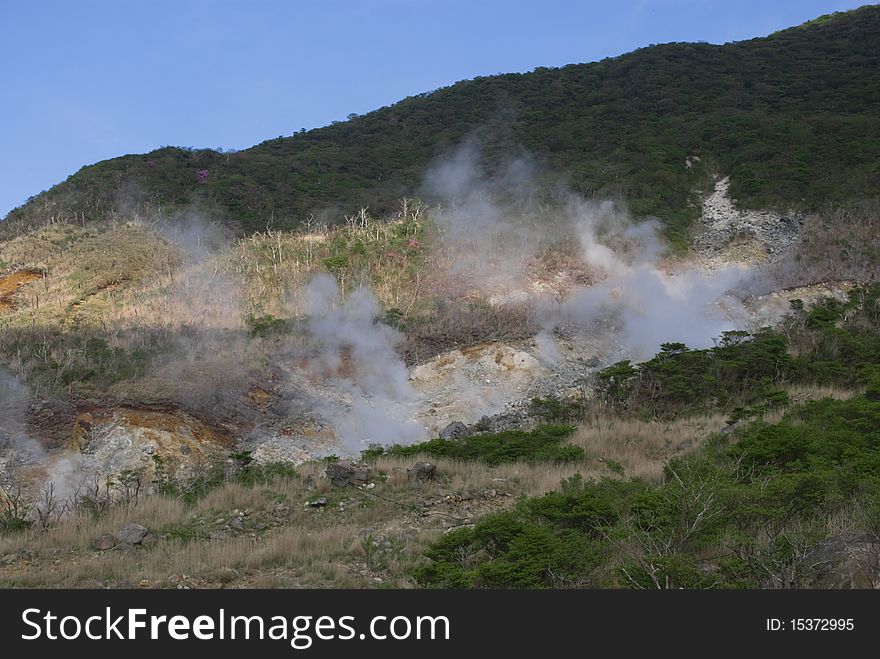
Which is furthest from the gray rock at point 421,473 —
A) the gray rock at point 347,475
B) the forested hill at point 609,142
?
the forested hill at point 609,142

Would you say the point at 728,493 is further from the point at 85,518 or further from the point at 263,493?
the point at 85,518

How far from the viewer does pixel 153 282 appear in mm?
23969

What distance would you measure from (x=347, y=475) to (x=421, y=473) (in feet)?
3.54

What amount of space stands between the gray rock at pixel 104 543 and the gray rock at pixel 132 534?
0.27 feet

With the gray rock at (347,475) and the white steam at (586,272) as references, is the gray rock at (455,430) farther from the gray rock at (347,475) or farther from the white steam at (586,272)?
the white steam at (586,272)

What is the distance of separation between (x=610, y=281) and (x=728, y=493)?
17.5 meters

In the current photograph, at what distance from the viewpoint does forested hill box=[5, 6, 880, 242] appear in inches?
1216

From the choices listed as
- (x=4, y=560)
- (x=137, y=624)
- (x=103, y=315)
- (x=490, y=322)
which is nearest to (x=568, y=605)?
(x=137, y=624)

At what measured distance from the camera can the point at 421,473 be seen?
1085cm

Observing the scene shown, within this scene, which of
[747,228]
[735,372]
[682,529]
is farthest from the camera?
[747,228]

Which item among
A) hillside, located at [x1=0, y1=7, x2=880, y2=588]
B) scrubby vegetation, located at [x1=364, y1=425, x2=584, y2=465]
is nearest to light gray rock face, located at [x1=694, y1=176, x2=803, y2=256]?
hillside, located at [x1=0, y1=7, x2=880, y2=588]

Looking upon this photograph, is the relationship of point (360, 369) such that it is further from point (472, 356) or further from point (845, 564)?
point (845, 564)

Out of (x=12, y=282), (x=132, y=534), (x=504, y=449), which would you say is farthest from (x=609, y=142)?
(x=132, y=534)

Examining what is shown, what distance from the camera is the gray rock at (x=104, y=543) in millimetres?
7861
